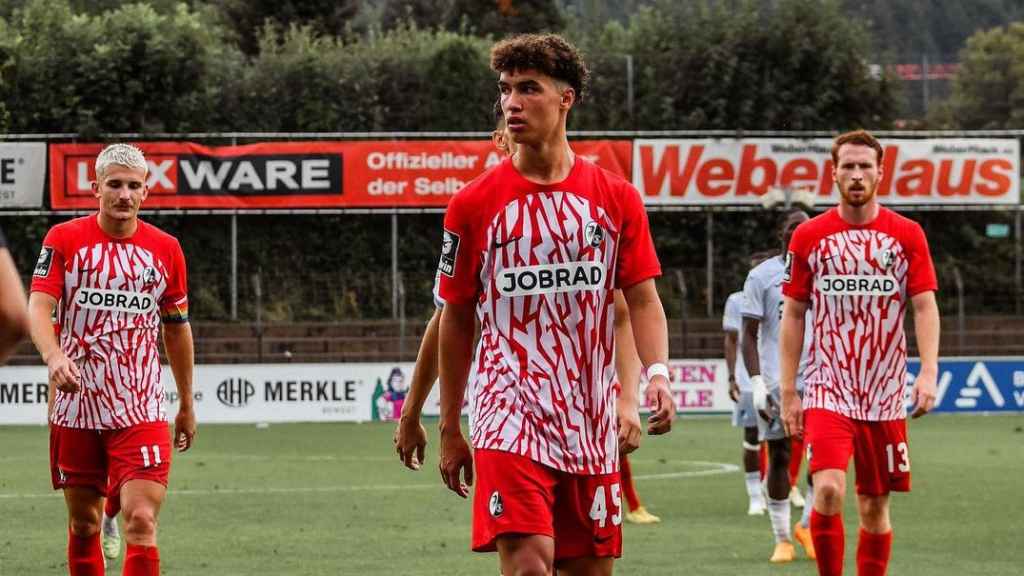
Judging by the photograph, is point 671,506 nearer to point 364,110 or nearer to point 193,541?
point 193,541

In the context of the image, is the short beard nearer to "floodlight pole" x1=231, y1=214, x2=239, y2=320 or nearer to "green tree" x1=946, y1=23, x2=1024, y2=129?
"floodlight pole" x1=231, y1=214, x2=239, y2=320

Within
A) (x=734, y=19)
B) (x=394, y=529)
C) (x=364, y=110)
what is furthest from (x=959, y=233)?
(x=394, y=529)

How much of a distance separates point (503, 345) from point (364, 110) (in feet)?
122

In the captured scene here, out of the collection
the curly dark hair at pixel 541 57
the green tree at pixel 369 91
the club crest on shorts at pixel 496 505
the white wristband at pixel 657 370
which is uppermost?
the green tree at pixel 369 91

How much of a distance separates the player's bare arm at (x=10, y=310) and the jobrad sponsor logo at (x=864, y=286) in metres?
5.87

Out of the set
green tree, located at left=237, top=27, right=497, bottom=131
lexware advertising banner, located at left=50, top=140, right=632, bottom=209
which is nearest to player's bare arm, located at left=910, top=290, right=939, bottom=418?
lexware advertising banner, located at left=50, top=140, right=632, bottom=209

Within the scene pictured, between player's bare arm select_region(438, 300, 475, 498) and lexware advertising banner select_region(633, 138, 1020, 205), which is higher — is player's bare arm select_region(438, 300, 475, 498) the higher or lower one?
the lower one

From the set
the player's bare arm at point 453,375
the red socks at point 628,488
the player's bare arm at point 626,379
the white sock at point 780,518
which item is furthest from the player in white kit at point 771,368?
the player's bare arm at point 453,375

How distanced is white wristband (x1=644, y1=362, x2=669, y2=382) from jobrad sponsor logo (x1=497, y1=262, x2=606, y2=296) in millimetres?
356

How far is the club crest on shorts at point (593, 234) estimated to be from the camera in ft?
22.0

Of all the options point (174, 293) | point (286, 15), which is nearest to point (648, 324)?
point (174, 293)

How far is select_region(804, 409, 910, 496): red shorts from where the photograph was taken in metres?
9.77

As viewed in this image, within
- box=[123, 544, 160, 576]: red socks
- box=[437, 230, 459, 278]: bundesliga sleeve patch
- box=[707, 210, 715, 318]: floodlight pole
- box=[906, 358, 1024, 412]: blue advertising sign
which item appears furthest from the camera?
box=[707, 210, 715, 318]: floodlight pole

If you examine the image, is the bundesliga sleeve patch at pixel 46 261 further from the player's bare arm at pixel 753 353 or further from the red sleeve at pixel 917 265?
the player's bare arm at pixel 753 353
